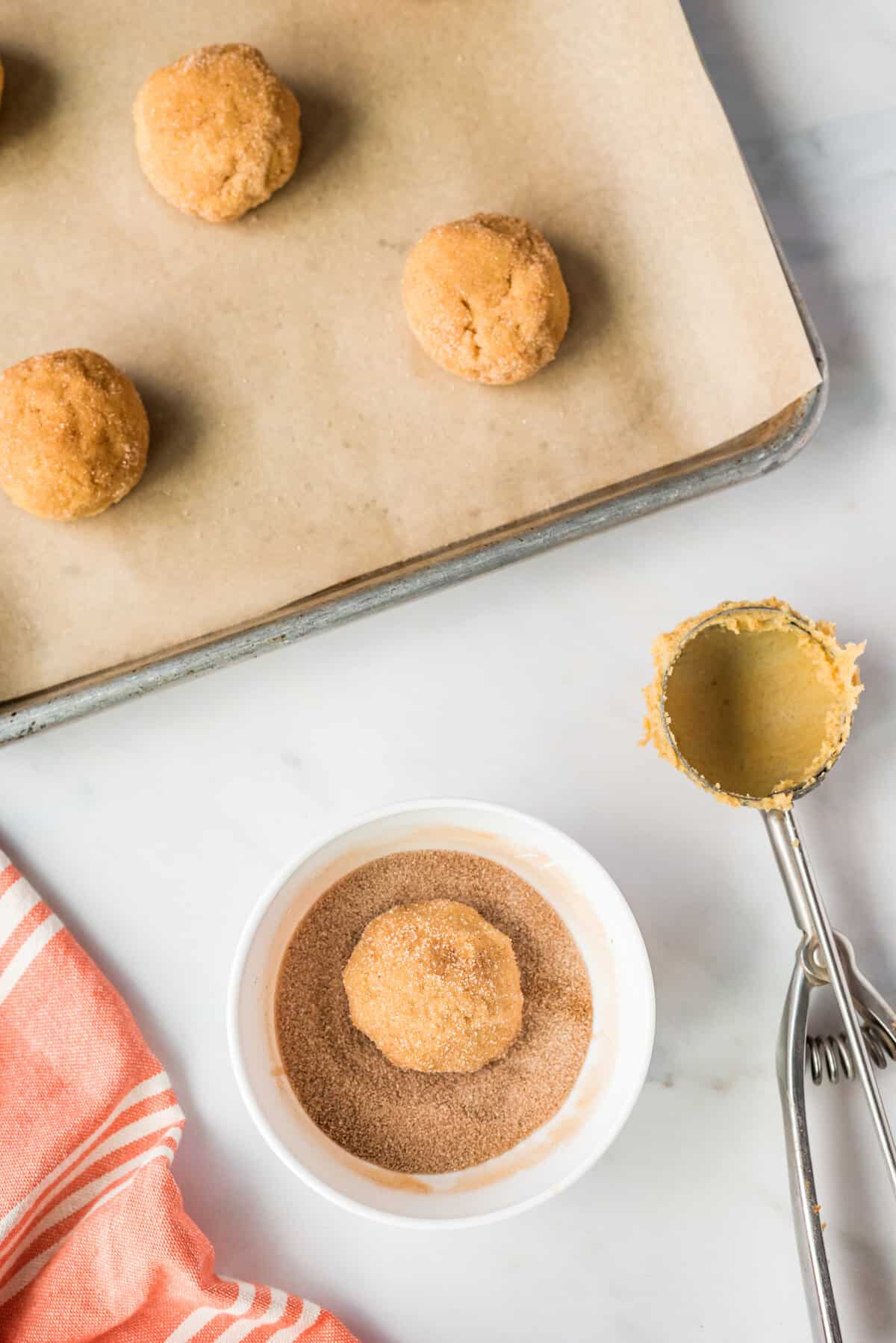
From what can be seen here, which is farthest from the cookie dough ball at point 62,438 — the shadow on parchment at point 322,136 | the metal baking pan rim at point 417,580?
the shadow on parchment at point 322,136

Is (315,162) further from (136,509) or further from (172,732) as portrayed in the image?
(172,732)

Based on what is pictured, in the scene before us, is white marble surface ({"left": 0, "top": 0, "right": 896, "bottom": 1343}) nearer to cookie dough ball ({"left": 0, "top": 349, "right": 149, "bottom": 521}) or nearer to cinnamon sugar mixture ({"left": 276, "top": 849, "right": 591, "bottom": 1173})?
Answer: cinnamon sugar mixture ({"left": 276, "top": 849, "right": 591, "bottom": 1173})

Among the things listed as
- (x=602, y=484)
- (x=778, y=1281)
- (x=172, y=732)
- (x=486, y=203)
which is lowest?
(x=778, y=1281)

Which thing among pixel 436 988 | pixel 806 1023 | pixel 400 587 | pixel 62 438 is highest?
pixel 62 438

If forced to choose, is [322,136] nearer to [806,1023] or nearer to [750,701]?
[750,701]

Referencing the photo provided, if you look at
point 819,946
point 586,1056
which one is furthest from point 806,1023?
point 586,1056

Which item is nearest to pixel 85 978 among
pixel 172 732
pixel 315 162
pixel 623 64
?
pixel 172 732
